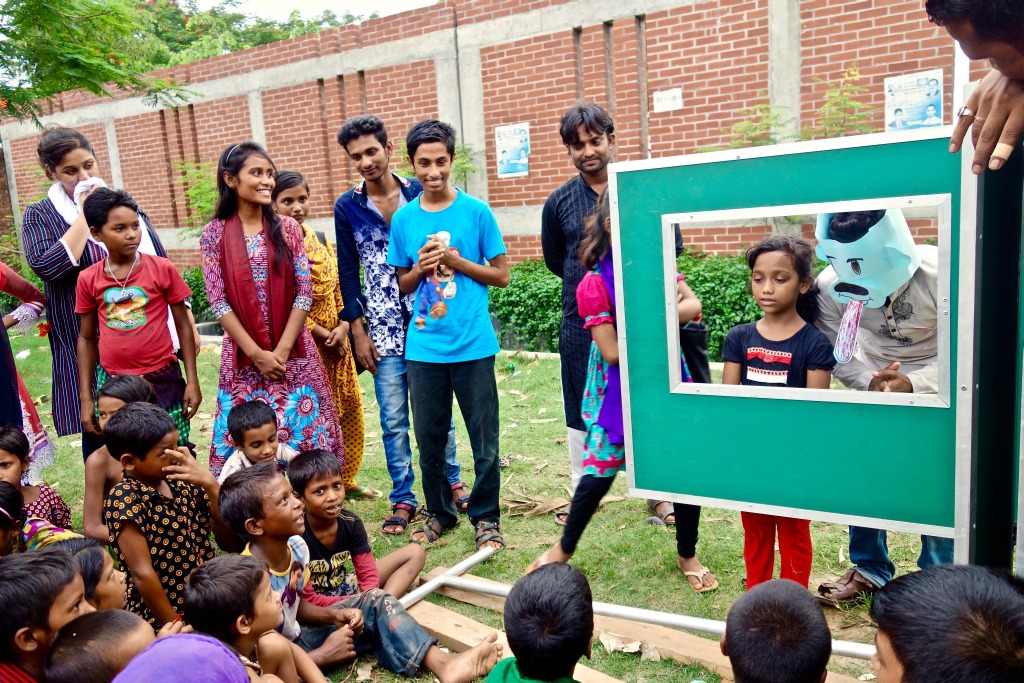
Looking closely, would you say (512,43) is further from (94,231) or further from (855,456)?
(855,456)

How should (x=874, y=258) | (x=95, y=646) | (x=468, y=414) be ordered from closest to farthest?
(x=95, y=646) → (x=874, y=258) → (x=468, y=414)

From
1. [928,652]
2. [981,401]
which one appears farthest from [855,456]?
[928,652]

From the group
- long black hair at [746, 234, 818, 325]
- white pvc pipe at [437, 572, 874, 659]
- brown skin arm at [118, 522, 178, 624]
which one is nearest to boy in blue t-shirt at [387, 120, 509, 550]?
white pvc pipe at [437, 572, 874, 659]

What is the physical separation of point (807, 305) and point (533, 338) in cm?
623

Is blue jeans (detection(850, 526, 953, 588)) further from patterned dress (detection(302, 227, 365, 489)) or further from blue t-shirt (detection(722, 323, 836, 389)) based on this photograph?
patterned dress (detection(302, 227, 365, 489))

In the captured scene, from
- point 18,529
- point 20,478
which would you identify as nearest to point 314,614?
point 18,529

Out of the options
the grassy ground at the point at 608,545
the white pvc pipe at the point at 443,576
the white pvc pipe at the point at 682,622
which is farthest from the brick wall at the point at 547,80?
the white pvc pipe at the point at 682,622

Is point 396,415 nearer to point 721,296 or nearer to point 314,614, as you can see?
point 314,614

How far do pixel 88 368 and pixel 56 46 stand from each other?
1.94 metres

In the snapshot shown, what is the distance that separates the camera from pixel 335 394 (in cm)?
496

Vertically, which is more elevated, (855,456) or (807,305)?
(807,305)

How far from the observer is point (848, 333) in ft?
9.46

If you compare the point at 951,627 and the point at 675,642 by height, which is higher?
the point at 951,627

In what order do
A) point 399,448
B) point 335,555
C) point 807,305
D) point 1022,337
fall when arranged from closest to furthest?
point 1022,337 → point 807,305 → point 335,555 → point 399,448
